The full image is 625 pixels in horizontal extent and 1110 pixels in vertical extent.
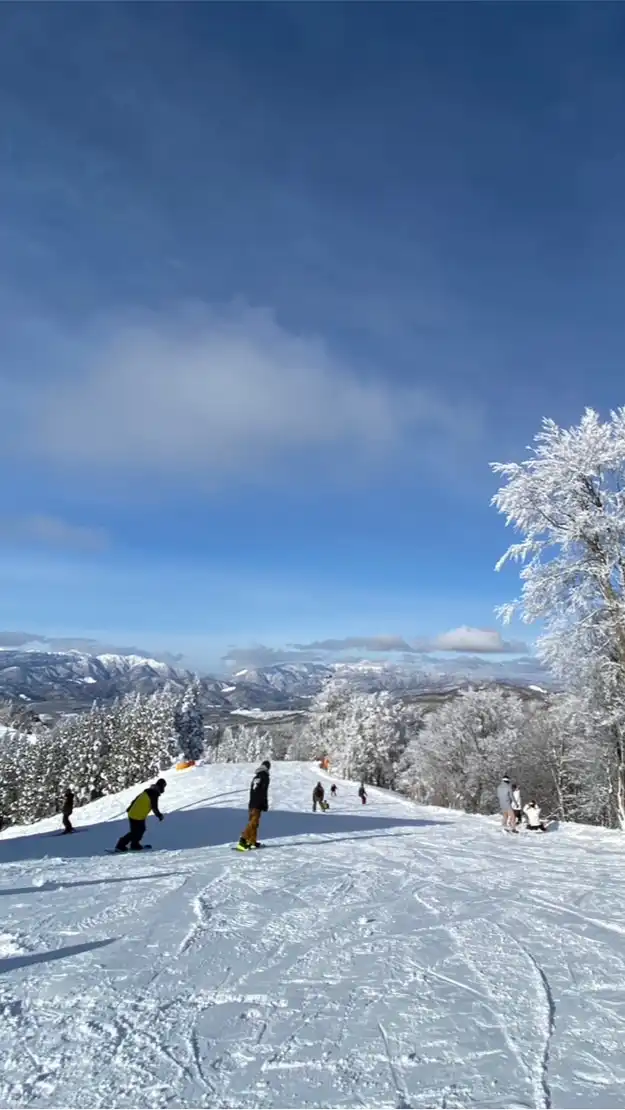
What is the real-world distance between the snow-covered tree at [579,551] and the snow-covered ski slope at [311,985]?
320 inches

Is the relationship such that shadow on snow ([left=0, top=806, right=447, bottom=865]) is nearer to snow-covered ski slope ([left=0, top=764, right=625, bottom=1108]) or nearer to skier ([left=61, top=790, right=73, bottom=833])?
skier ([left=61, top=790, right=73, bottom=833])

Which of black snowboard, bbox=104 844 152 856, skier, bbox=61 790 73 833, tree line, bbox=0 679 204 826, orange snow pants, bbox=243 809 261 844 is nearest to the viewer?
orange snow pants, bbox=243 809 261 844

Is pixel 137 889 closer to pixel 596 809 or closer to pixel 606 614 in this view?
pixel 606 614

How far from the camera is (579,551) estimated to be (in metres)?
18.9

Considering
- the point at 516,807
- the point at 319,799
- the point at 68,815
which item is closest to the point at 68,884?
the point at 68,815

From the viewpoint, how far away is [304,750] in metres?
98.0

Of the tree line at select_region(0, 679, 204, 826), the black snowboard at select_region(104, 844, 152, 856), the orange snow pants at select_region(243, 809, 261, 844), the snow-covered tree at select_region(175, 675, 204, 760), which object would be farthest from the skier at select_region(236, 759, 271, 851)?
the snow-covered tree at select_region(175, 675, 204, 760)

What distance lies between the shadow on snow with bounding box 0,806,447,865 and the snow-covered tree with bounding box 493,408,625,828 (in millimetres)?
7317

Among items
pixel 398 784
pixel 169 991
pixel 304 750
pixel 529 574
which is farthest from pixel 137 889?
pixel 304 750

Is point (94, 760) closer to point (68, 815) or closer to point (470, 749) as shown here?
point (470, 749)

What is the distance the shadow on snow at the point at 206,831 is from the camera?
606 inches

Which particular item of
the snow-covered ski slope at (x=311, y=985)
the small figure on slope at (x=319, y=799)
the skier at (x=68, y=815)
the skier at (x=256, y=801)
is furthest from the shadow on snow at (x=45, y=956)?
the small figure on slope at (x=319, y=799)

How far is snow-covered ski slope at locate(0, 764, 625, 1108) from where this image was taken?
13.4 feet

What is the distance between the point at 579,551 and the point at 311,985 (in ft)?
53.5
